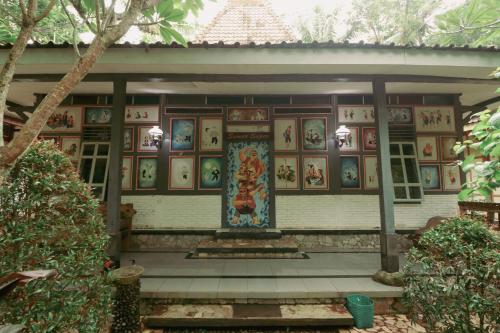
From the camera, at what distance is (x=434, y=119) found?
265 inches

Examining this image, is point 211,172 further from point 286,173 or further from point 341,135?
point 341,135

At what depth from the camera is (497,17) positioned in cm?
238

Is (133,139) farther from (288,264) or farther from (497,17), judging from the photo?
(497,17)

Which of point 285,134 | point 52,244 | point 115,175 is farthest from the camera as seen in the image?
point 285,134

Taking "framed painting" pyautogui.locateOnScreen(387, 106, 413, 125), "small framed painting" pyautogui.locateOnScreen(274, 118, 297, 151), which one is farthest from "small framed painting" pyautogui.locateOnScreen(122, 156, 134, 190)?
"framed painting" pyautogui.locateOnScreen(387, 106, 413, 125)

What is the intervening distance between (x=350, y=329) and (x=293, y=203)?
3.41m

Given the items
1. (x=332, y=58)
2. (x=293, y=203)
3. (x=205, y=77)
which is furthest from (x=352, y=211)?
(x=205, y=77)

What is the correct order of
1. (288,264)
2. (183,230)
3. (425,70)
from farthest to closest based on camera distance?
(183,230) < (288,264) < (425,70)

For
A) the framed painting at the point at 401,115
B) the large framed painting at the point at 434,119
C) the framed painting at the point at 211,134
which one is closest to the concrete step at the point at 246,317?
the framed painting at the point at 211,134

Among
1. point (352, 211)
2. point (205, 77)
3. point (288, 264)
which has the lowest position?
point (288, 264)

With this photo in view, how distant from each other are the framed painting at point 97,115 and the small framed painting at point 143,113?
1.81 ft

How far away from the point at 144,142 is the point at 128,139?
17.1 inches

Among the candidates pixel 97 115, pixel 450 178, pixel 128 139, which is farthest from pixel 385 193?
pixel 97 115

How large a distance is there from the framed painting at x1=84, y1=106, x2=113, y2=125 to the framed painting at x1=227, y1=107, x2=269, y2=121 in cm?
326
